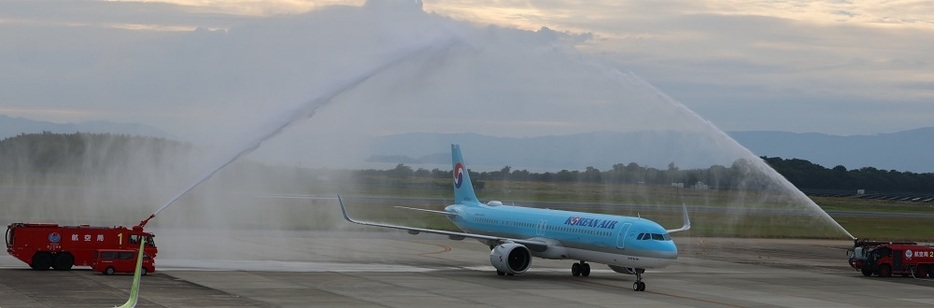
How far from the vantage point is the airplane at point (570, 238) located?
46.7 m

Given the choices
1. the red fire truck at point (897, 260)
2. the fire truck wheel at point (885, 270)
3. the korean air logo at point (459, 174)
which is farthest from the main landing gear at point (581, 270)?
the fire truck wheel at point (885, 270)

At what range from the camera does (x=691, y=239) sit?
84375 mm

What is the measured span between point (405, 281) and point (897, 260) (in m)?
27.5

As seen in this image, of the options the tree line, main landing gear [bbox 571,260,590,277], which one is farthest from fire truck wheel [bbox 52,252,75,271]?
main landing gear [bbox 571,260,590,277]

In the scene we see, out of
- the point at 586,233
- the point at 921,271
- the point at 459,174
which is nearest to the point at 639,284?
the point at 586,233

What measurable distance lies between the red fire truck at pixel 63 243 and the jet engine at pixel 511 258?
1514cm

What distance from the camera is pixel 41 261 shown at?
150 feet

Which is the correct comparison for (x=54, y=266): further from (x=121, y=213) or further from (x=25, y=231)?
(x=121, y=213)

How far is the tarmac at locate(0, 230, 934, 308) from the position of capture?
3850cm

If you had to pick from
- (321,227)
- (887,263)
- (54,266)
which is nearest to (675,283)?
(887,263)

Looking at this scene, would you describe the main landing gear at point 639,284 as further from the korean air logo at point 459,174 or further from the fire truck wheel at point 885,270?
the fire truck wheel at point 885,270

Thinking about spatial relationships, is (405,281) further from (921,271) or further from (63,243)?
(921,271)

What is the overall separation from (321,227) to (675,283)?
38223 millimetres

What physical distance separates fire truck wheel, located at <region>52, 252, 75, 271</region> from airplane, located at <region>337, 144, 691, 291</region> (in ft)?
39.6
